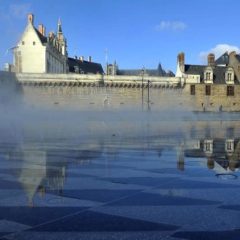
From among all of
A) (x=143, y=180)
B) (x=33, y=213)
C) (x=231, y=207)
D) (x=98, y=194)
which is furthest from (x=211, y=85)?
(x=33, y=213)

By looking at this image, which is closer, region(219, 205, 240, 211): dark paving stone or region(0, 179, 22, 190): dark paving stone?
region(219, 205, 240, 211): dark paving stone

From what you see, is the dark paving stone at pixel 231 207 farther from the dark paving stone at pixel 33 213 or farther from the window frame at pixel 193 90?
the window frame at pixel 193 90

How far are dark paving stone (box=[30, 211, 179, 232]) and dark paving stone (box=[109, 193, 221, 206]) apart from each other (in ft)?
2.32

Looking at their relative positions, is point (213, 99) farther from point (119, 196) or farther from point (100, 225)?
point (100, 225)

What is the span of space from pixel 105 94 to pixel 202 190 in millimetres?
74257

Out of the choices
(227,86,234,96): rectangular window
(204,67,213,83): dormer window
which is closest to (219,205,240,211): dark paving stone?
(204,67,213,83): dormer window

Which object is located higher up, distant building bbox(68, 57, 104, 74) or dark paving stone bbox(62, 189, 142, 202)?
distant building bbox(68, 57, 104, 74)

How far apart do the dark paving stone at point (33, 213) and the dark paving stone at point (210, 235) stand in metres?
1.40

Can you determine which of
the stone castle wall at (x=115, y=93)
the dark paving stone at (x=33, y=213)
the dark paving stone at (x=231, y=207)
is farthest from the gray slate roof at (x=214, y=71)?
the dark paving stone at (x=33, y=213)

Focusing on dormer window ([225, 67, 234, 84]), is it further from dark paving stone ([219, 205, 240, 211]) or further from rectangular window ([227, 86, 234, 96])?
dark paving stone ([219, 205, 240, 211])

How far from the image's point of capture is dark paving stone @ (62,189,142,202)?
245 inches

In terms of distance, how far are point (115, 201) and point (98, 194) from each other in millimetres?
492

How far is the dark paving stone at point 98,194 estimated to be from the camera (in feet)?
20.4

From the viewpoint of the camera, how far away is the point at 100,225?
497 centimetres
